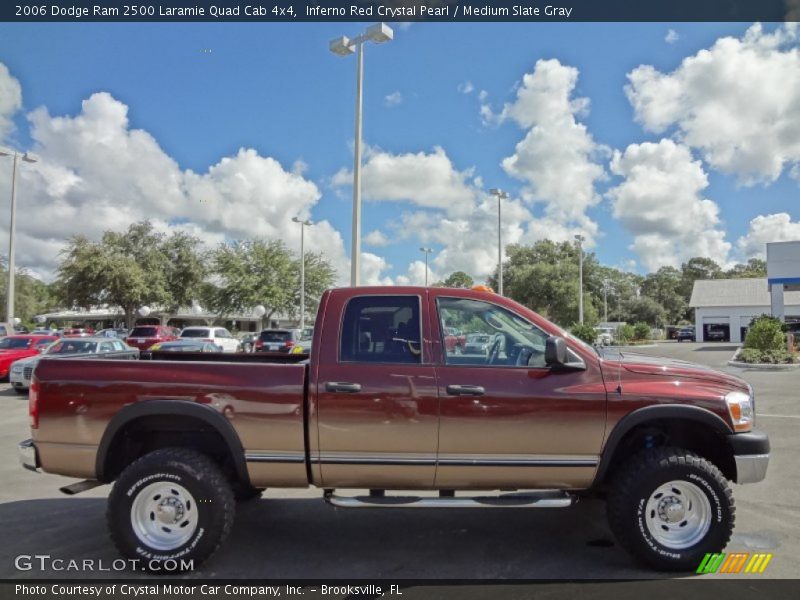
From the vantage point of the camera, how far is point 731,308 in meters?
56.6

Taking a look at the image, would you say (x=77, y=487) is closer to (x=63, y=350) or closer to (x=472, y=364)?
→ (x=472, y=364)

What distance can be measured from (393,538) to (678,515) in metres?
2.22

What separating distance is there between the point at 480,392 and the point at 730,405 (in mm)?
1808

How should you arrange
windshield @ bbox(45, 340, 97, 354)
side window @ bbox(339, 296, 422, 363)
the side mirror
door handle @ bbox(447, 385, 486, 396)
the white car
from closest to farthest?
the side mirror → door handle @ bbox(447, 385, 486, 396) → side window @ bbox(339, 296, 422, 363) → windshield @ bbox(45, 340, 97, 354) → the white car

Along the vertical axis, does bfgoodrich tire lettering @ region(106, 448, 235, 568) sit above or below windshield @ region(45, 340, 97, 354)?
below

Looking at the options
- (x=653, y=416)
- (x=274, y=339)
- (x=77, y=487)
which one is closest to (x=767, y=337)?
(x=274, y=339)

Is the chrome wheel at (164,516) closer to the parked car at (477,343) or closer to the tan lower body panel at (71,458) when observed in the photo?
the tan lower body panel at (71,458)

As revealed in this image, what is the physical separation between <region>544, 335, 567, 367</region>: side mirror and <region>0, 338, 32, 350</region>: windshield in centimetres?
2038

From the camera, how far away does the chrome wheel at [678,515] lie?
14.6 ft

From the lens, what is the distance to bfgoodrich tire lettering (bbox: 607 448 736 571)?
440 cm

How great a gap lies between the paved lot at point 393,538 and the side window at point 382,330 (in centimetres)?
153

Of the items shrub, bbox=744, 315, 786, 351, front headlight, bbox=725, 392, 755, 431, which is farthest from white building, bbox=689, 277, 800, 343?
front headlight, bbox=725, 392, 755, 431

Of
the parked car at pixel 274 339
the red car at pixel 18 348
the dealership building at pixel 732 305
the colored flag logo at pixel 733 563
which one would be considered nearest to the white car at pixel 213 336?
the parked car at pixel 274 339

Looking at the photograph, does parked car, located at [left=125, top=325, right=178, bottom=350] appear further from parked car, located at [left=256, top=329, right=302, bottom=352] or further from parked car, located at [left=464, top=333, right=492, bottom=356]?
parked car, located at [left=464, top=333, right=492, bottom=356]
